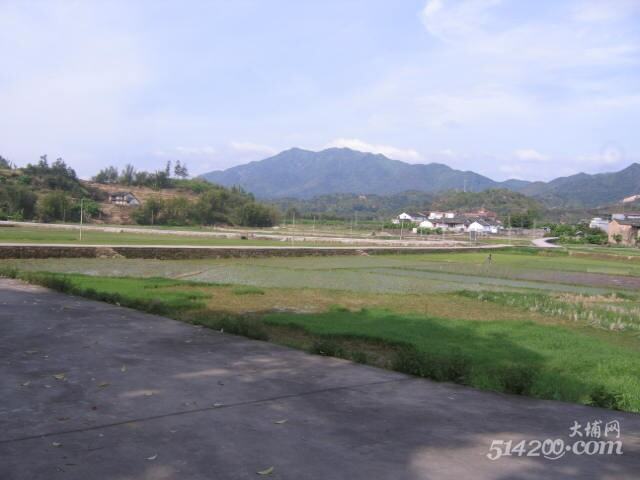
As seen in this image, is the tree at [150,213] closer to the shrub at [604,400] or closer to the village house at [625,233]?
the village house at [625,233]

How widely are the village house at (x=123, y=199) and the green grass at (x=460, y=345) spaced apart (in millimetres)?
94124

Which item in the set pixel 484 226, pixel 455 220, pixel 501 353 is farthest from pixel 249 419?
pixel 455 220

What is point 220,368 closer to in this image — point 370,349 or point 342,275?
point 370,349

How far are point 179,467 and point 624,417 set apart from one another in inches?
169

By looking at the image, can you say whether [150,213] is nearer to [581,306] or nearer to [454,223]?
[454,223]

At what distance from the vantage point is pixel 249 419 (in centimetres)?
552

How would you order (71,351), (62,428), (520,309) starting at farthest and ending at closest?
(520,309)
(71,351)
(62,428)

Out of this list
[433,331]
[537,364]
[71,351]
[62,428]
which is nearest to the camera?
[62,428]

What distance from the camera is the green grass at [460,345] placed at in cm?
738

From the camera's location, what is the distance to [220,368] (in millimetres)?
7516

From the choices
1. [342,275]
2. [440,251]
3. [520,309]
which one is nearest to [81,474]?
[520,309]

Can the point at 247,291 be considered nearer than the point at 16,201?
Yes

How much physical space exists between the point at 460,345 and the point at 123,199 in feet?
342

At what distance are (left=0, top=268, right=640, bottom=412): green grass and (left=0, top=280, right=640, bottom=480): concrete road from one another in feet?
1.46
